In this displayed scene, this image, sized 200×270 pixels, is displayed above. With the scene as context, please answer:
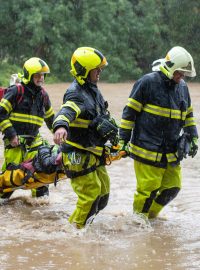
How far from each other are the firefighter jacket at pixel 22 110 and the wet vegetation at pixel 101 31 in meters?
20.7

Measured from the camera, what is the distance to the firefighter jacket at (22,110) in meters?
7.63

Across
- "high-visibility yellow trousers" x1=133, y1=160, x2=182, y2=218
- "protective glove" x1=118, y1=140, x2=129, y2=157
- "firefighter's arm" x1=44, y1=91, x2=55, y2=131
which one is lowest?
"high-visibility yellow trousers" x1=133, y1=160, x2=182, y2=218

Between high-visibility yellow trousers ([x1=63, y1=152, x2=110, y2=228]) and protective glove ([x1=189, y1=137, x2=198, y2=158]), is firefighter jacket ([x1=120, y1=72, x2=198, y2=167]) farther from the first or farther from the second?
high-visibility yellow trousers ([x1=63, y1=152, x2=110, y2=228])

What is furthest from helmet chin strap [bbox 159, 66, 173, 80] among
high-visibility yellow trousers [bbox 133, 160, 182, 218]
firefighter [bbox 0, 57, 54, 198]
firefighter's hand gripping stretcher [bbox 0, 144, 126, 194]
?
firefighter [bbox 0, 57, 54, 198]

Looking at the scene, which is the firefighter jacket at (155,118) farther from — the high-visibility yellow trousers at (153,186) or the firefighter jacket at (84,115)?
the firefighter jacket at (84,115)

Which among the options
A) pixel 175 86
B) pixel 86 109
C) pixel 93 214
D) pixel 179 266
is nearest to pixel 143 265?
pixel 179 266

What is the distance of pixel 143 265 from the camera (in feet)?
18.8

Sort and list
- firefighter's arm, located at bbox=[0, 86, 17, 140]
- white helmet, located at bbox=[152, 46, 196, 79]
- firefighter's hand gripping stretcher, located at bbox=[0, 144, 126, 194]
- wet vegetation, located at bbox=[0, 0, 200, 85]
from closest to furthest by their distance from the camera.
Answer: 1. white helmet, located at bbox=[152, 46, 196, 79]
2. firefighter's hand gripping stretcher, located at bbox=[0, 144, 126, 194]
3. firefighter's arm, located at bbox=[0, 86, 17, 140]
4. wet vegetation, located at bbox=[0, 0, 200, 85]

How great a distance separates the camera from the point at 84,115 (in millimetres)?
6238

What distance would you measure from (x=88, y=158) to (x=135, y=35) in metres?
26.5

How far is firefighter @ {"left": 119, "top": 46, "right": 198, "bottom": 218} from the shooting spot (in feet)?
21.9

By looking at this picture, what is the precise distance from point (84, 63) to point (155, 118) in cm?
95

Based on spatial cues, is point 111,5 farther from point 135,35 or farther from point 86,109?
point 86,109

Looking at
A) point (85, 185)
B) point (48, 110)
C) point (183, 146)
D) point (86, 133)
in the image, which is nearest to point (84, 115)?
point (86, 133)
